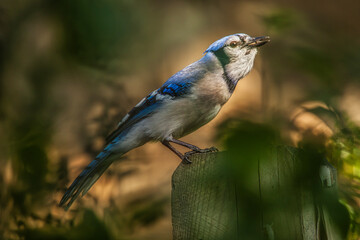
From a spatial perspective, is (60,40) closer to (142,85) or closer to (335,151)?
(335,151)

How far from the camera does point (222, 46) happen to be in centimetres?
186

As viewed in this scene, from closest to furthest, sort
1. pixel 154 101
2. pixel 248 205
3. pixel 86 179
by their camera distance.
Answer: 1. pixel 248 205
2. pixel 86 179
3. pixel 154 101

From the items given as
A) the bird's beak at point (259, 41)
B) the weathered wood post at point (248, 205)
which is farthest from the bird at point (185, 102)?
the weathered wood post at point (248, 205)

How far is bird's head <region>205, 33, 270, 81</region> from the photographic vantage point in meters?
1.80

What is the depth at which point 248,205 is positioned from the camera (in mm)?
495

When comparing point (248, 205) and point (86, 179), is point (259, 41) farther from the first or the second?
point (248, 205)

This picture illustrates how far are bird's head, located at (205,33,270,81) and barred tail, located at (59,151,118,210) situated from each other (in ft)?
2.16

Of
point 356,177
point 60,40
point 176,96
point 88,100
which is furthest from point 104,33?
point 88,100

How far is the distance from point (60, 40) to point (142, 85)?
2.71 metres

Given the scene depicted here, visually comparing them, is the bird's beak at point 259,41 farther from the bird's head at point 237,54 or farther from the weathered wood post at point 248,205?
the weathered wood post at point 248,205

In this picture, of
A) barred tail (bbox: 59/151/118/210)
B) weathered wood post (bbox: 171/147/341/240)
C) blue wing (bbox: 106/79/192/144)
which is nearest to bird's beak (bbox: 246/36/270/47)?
blue wing (bbox: 106/79/192/144)

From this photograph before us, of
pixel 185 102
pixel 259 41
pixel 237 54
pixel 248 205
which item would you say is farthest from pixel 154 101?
pixel 248 205

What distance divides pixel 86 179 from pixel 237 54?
2.76 ft

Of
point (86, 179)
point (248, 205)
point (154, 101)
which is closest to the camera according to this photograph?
point (248, 205)
